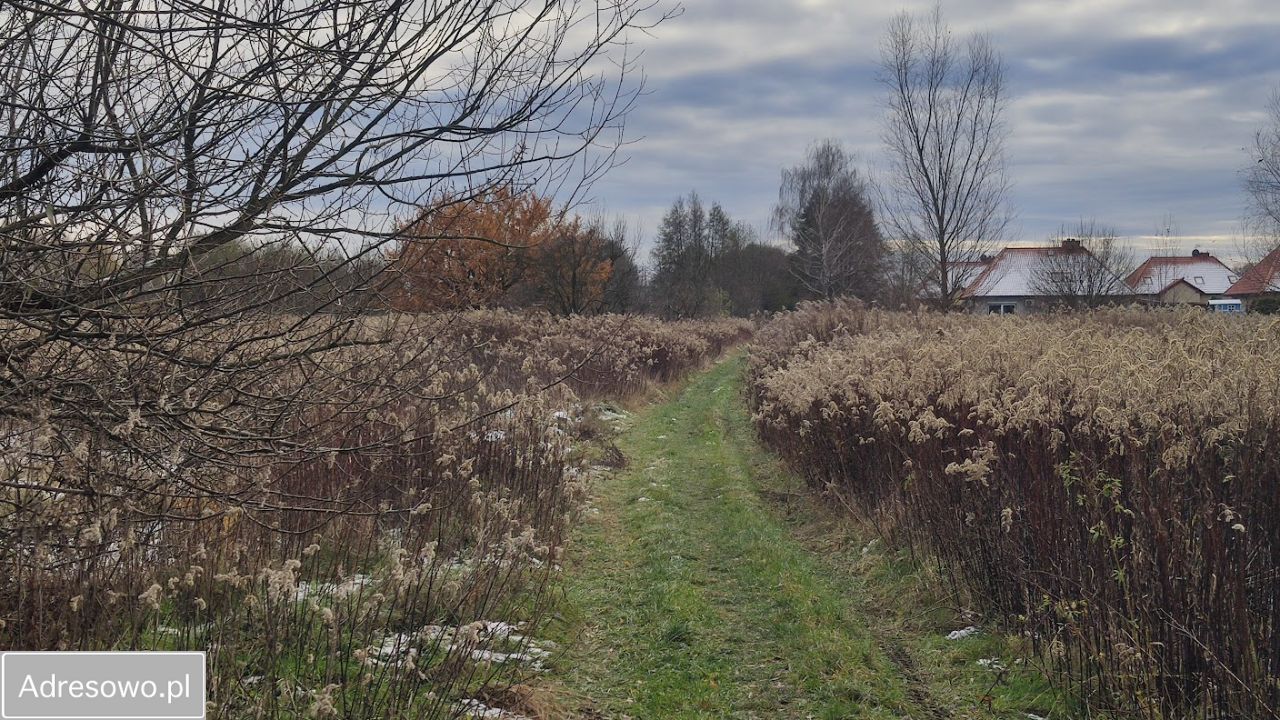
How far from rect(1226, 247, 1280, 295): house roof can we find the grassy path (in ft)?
80.8

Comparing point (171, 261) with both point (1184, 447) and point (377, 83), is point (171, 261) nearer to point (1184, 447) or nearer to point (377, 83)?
point (377, 83)

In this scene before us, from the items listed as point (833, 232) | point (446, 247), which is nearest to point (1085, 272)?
point (833, 232)

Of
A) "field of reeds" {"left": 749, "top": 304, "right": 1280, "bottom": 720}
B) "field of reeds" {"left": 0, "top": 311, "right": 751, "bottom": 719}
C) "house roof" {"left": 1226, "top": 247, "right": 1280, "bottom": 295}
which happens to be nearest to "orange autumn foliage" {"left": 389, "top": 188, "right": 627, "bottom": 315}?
"field of reeds" {"left": 0, "top": 311, "right": 751, "bottom": 719}

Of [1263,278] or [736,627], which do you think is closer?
[736,627]

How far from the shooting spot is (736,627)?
632 centimetres

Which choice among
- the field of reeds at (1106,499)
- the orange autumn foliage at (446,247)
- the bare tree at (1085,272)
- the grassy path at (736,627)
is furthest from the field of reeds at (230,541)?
the bare tree at (1085,272)

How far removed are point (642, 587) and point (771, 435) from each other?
6343 millimetres

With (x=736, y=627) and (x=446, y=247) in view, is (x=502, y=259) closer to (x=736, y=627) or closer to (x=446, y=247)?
(x=736, y=627)

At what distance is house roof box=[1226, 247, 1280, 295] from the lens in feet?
96.8

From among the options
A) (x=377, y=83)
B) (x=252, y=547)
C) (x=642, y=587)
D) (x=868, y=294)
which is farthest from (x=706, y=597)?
(x=868, y=294)

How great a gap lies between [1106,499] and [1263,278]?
3418cm

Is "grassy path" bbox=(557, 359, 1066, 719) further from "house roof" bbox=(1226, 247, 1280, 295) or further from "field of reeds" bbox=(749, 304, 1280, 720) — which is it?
"house roof" bbox=(1226, 247, 1280, 295)

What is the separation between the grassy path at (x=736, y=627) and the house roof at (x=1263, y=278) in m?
24.6

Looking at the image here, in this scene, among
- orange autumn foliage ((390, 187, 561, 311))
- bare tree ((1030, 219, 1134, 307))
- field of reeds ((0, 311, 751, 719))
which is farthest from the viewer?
bare tree ((1030, 219, 1134, 307))
